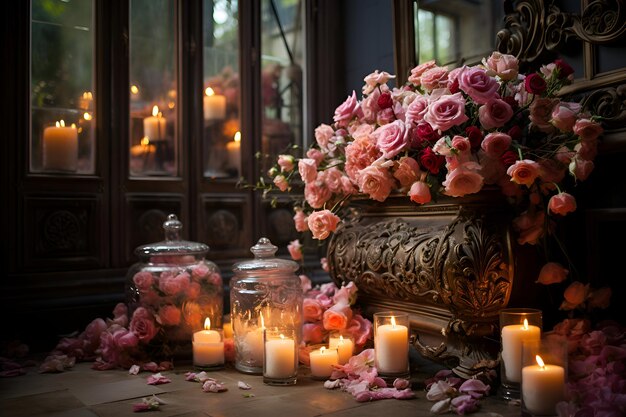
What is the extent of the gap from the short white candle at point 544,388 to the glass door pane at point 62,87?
1.82 metres

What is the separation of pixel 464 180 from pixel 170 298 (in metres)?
0.99

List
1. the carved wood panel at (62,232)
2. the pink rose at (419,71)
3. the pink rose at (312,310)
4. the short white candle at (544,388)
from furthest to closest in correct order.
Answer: the carved wood panel at (62,232)
the pink rose at (312,310)
the pink rose at (419,71)
the short white candle at (544,388)

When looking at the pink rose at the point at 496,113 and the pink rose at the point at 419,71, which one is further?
the pink rose at the point at 419,71

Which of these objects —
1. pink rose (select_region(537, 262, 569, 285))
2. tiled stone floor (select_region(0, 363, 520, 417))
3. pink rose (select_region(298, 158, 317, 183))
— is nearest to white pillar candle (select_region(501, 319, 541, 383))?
tiled stone floor (select_region(0, 363, 520, 417))

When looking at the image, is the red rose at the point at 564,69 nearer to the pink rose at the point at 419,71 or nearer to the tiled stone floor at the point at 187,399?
the pink rose at the point at 419,71

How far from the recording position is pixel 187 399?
1596mm

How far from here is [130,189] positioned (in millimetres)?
2551

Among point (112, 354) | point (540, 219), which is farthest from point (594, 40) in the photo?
point (112, 354)

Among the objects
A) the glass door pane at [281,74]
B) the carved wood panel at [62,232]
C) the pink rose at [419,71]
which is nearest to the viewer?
the pink rose at [419,71]

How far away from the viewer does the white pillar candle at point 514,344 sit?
1465mm

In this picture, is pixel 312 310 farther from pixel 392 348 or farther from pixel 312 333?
pixel 392 348

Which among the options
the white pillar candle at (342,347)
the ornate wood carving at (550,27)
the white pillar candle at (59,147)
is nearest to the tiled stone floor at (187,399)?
the white pillar candle at (342,347)

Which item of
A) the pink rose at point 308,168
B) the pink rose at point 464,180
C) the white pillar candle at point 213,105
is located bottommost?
the pink rose at point 464,180

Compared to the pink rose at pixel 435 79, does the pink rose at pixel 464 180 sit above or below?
below
